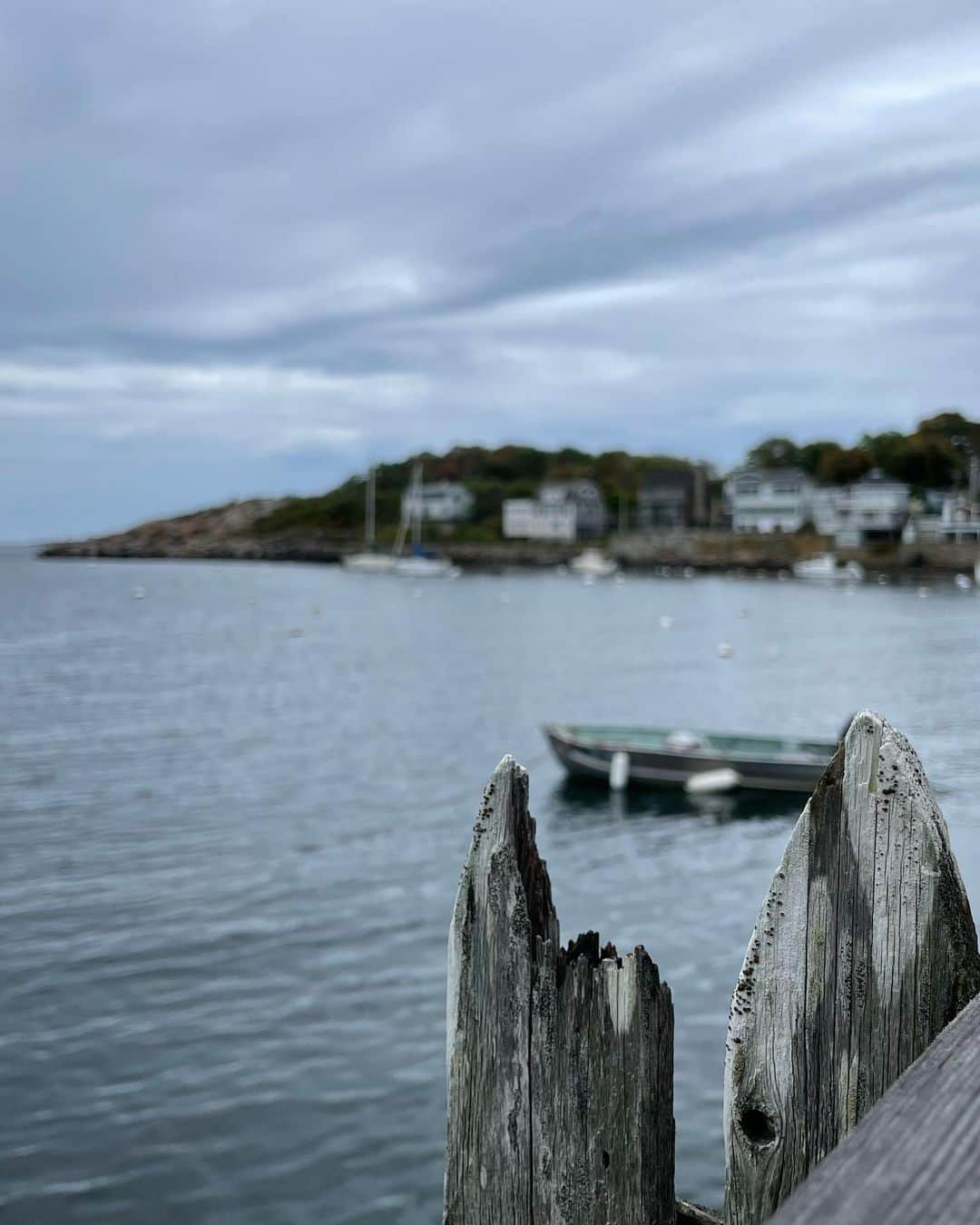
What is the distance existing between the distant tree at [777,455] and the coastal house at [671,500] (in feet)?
37.6

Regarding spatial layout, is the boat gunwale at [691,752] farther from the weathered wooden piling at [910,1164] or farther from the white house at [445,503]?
the white house at [445,503]

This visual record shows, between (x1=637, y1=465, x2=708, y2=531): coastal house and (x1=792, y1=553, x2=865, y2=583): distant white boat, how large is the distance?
34303 mm

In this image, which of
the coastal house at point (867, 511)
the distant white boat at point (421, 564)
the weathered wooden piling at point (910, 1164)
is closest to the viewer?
the weathered wooden piling at point (910, 1164)

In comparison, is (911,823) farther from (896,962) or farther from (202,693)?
(202,693)

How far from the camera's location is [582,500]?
169500 mm

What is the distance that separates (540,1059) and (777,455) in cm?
18004

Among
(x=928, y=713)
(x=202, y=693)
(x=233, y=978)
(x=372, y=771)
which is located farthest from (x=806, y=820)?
(x=202, y=693)

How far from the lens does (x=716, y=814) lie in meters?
23.0

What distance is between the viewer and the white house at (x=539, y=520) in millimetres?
169875

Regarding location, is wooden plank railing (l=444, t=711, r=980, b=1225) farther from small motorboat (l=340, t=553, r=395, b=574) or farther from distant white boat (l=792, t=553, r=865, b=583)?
small motorboat (l=340, t=553, r=395, b=574)

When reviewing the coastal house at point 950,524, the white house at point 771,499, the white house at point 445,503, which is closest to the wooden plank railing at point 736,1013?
the coastal house at point 950,524

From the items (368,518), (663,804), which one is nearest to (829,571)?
(368,518)

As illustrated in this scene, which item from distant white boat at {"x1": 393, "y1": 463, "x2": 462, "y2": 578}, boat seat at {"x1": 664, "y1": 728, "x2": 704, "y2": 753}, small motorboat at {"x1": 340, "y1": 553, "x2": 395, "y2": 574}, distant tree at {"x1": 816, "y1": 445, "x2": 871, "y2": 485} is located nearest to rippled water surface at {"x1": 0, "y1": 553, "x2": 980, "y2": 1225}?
boat seat at {"x1": 664, "y1": 728, "x2": 704, "y2": 753}

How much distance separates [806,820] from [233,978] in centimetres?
1273
